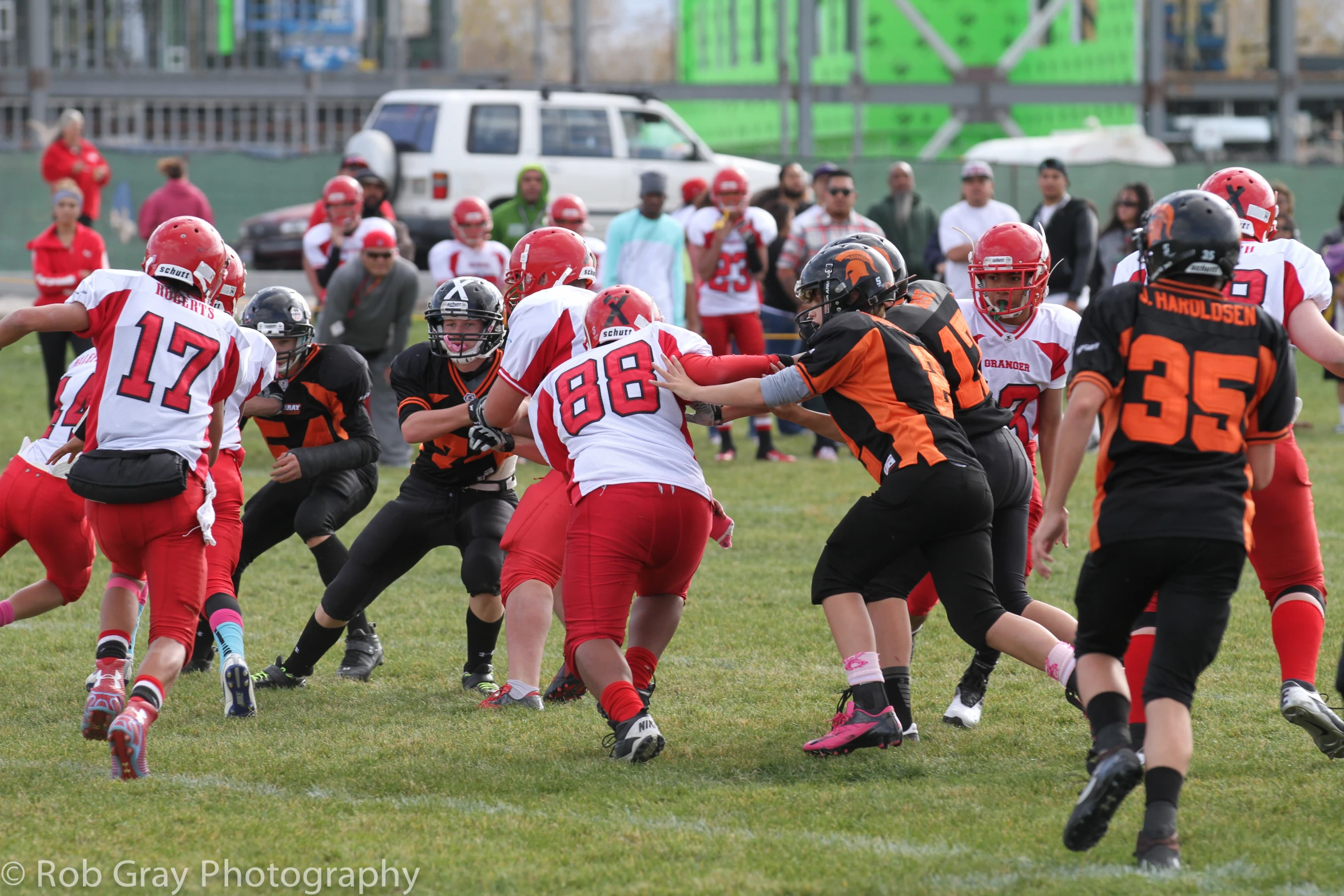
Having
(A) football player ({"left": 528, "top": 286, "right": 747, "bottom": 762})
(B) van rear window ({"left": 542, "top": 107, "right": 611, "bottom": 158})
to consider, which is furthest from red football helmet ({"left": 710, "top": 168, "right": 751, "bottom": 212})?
(A) football player ({"left": 528, "top": 286, "right": 747, "bottom": 762})

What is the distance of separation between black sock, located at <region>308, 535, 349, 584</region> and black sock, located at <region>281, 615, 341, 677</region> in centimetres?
41

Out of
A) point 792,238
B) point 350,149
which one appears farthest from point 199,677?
point 350,149

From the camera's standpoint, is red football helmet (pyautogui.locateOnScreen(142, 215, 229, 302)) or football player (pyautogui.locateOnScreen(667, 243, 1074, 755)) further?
red football helmet (pyautogui.locateOnScreen(142, 215, 229, 302))

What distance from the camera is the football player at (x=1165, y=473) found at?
3.80 m

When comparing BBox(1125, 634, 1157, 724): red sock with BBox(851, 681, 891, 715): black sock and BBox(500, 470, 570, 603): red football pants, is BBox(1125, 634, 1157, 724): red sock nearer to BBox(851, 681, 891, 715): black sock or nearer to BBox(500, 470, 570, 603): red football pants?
BBox(851, 681, 891, 715): black sock

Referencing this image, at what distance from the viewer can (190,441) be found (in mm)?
4793

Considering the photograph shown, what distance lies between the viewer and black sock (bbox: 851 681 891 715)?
16.0 ft

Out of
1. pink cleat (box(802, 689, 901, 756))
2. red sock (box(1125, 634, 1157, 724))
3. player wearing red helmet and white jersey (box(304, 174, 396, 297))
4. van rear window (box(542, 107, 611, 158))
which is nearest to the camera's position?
red sock (box(1125, 634, 1157, 724))

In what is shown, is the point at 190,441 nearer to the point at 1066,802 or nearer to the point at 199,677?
the point at 199,677

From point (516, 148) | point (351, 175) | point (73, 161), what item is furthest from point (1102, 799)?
point (516, 148)

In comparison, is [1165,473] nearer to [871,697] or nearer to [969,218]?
[871,697]

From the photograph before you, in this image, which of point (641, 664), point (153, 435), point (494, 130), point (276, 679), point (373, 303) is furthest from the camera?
point (494, 130)

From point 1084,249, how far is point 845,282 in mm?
7426

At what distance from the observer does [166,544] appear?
4.79m
